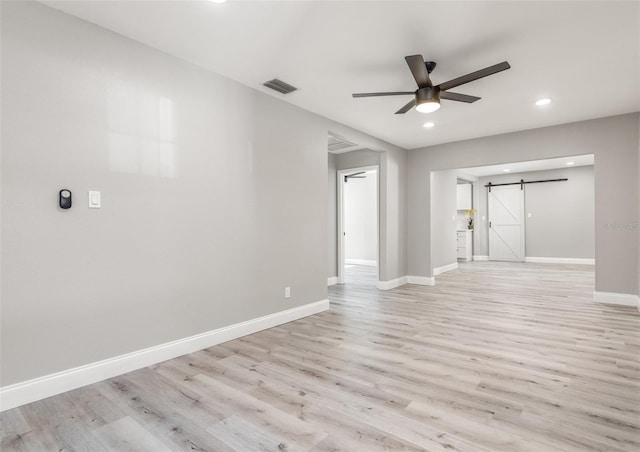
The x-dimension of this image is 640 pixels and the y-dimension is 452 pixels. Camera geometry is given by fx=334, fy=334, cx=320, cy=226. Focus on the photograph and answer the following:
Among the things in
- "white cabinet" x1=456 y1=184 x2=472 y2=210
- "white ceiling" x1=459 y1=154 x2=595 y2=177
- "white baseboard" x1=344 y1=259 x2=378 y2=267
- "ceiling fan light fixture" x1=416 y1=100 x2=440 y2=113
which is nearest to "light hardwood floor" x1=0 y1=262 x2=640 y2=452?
"ceiling fan light fixture" x1=416 y1=100 x2=440 y2=113

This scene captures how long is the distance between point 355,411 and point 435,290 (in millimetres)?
4235

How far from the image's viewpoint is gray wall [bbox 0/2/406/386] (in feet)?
6.98

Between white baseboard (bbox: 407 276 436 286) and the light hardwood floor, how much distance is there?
248 cm

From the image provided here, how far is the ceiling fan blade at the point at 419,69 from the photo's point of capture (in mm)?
2549

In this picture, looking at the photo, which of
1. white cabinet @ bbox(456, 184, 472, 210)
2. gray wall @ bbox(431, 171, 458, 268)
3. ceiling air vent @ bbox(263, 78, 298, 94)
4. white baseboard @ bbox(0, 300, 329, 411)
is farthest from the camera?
white cabinet @ bbox(456, 184, 472, 210)

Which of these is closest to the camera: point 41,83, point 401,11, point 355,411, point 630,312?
point 355,411

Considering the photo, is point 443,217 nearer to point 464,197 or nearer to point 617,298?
point 464,197

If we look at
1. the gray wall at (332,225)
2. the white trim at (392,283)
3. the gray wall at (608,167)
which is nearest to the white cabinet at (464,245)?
the white trim at (392,283)

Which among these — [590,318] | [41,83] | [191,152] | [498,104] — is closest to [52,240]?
[41,83]

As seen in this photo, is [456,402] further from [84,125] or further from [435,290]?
[435,290]

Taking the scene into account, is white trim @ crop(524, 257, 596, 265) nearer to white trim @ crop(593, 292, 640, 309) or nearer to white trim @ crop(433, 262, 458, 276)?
white trim @ crop(433, 262, 458, 276)

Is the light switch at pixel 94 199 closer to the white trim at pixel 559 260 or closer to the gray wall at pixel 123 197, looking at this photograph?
the gray wall at pixel 123 197

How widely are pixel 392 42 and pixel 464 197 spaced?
8971 mm

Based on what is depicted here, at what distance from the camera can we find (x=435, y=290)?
229 inches
